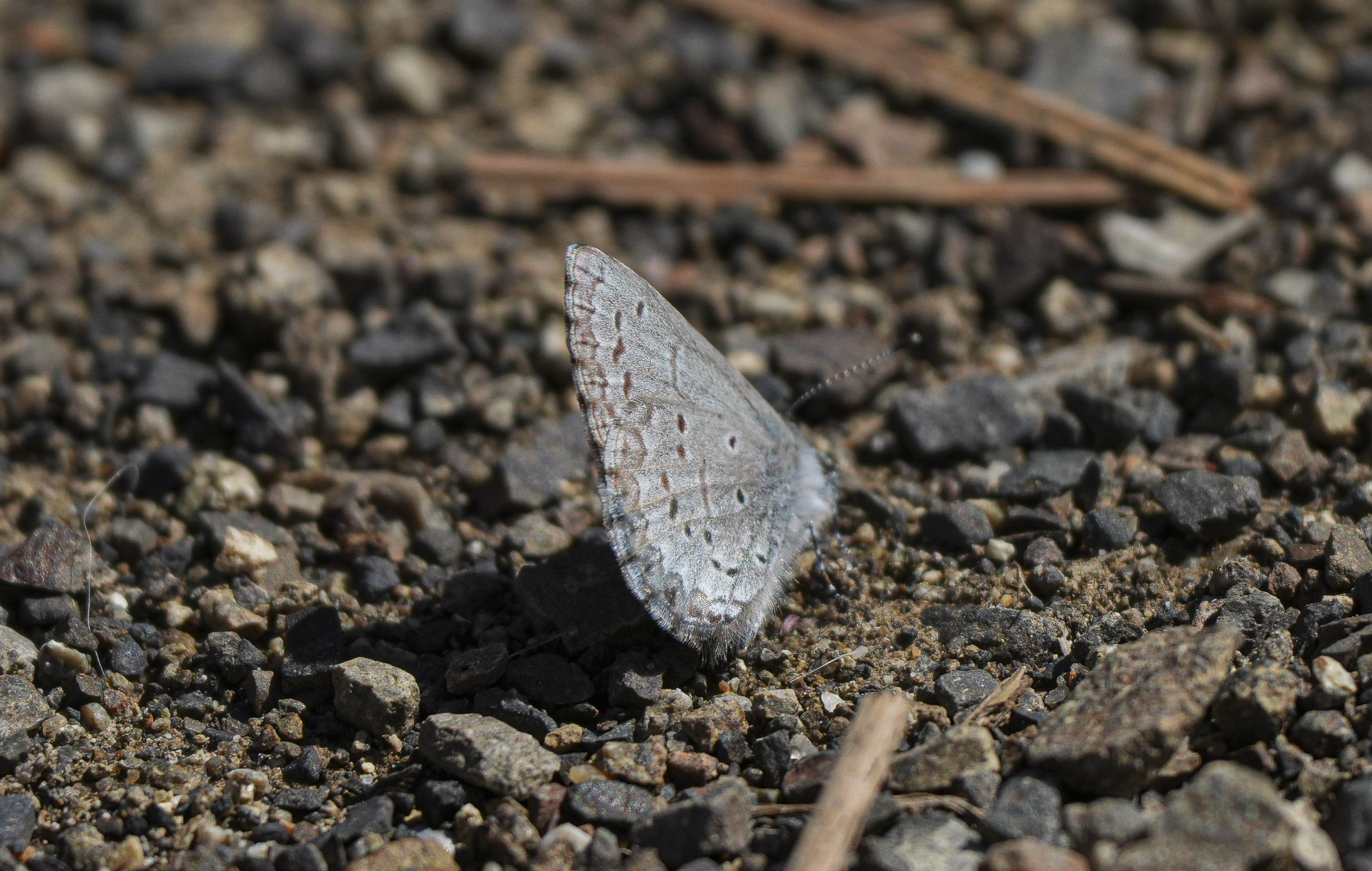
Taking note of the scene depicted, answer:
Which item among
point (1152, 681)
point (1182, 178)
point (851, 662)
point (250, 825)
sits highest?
point (1182, 178)

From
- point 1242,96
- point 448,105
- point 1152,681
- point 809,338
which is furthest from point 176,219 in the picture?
point 1242,96

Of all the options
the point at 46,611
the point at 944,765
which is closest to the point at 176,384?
the point at 46,611

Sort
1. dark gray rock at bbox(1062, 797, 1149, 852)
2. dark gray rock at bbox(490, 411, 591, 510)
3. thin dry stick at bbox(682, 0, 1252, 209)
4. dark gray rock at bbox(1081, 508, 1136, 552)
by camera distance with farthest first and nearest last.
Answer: thin dry stick at bbox(682, 0, 1252, 209) → dark gray rock at bbox(490, 411, 591, 510) → dark gray rock at bbox(1081, 508, 1136, 552) → dark gray rock at bbox(1062, 797, 1149, 852)

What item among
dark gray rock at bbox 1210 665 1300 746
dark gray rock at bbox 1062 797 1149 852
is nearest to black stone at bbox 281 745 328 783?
dark gray rock at bbox 1062 797 1149 852

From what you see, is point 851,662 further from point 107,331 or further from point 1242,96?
point 1242,96

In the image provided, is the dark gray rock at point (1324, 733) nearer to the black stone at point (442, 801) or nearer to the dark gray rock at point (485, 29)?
the black stone at point (442, 801)

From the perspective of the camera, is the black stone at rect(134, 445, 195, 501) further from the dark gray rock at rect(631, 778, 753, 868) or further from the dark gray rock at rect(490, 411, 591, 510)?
the dark gray rock at rect(631, 778, 753, 868)
